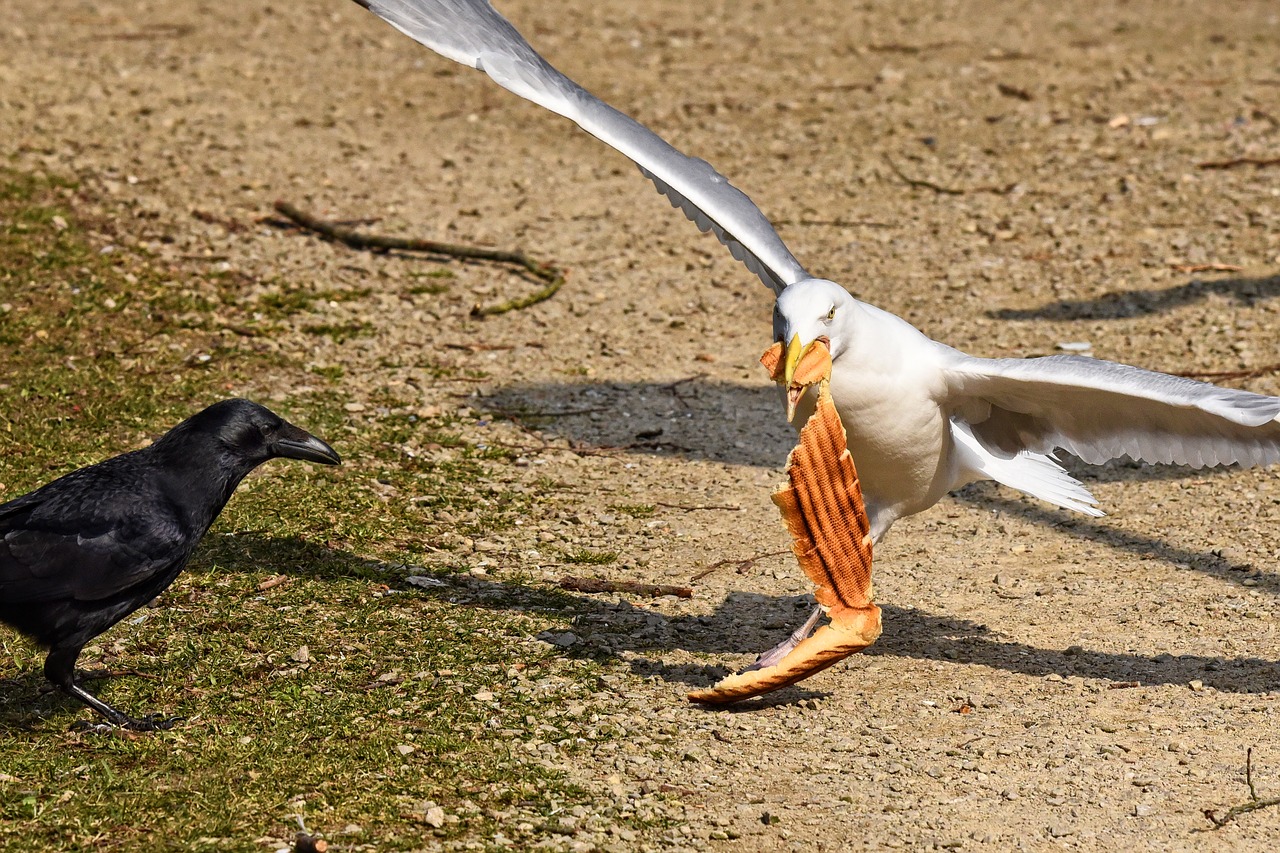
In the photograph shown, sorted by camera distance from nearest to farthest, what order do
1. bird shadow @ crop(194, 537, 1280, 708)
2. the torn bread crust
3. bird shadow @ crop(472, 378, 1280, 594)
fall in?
the torn bread crust
bird shadow @ crop(194, 537, 1280, 708)
bird shadow @ crop(472, 378, 1280, 594)

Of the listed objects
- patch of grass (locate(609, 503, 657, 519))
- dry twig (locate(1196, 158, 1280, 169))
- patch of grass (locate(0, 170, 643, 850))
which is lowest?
patch of grass (locate(609, 503, 657, 519))

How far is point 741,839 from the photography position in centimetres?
365

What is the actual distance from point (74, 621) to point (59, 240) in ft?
13.9

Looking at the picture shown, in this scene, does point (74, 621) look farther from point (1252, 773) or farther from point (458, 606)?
point (1252, 773)

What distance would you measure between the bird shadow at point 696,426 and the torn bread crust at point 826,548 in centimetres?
180

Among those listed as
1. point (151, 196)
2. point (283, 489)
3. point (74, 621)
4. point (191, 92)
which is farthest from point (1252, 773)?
point (191, 92)

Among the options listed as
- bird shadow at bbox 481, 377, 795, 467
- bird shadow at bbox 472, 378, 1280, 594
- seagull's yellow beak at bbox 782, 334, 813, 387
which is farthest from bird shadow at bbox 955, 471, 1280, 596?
seagull's yellow beak at bbox 782, 334, 813, 387

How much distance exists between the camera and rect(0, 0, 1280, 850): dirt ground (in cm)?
409

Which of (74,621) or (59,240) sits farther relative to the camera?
(59,240)

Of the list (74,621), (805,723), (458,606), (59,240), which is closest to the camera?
(74,621)

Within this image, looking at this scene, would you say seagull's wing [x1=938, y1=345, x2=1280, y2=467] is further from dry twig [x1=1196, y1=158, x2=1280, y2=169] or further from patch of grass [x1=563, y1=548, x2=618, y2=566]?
dry twig [x1=1196, y1=158, x2=1280, y2=169]

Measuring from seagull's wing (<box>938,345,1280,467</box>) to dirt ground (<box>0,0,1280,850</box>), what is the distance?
68cm

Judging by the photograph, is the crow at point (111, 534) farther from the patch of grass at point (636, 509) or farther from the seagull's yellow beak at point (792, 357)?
the patch of grass at point (636, 509)

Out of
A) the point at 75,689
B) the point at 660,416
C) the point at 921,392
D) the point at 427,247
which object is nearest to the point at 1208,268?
the point at 660,416
